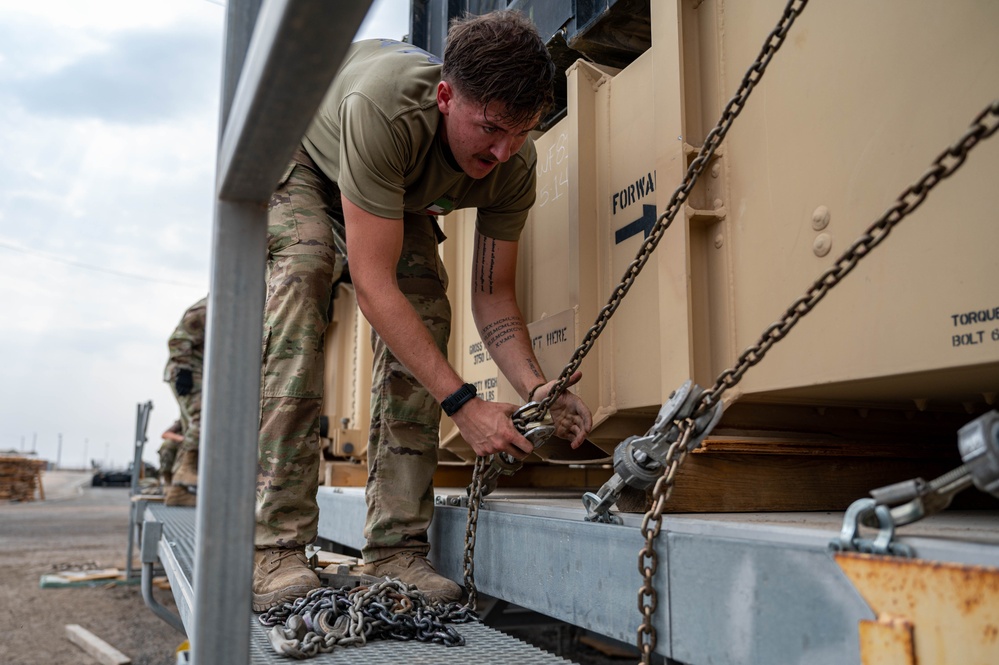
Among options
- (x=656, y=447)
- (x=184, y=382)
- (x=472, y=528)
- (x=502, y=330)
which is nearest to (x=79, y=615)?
(x=184, y=382)

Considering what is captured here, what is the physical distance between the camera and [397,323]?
225 cm

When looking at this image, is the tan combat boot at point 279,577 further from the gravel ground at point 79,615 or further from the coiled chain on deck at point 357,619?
the gravel ground at point 79,615

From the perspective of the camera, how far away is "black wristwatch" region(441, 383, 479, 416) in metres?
2.18

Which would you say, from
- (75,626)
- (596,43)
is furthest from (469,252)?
(75,626)

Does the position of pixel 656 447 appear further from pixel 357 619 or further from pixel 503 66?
pixel 503 66

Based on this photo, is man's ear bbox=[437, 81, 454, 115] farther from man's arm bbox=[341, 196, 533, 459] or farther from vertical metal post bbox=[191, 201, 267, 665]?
vertical metal post bbox=[191, 201, 267, 665]

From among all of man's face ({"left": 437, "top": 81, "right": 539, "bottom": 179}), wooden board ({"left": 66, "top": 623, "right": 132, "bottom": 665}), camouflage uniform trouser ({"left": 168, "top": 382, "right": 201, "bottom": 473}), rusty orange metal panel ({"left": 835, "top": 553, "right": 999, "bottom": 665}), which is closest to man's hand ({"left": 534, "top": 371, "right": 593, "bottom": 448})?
man's face ({"left": 437, "top": 81, "right": 539, "bottom": 179})

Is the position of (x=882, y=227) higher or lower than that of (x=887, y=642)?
higher

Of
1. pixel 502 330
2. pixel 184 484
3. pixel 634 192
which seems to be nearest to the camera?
pixel 634 192

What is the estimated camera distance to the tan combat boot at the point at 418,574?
2291 mm

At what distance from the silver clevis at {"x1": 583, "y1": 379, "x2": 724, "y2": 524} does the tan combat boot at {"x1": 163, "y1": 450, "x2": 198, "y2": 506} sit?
6.44 metres

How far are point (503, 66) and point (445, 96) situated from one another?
0.22 metres

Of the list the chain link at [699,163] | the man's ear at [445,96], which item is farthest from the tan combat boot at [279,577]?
the man's ear at [445,96]

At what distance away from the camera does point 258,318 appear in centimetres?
108
